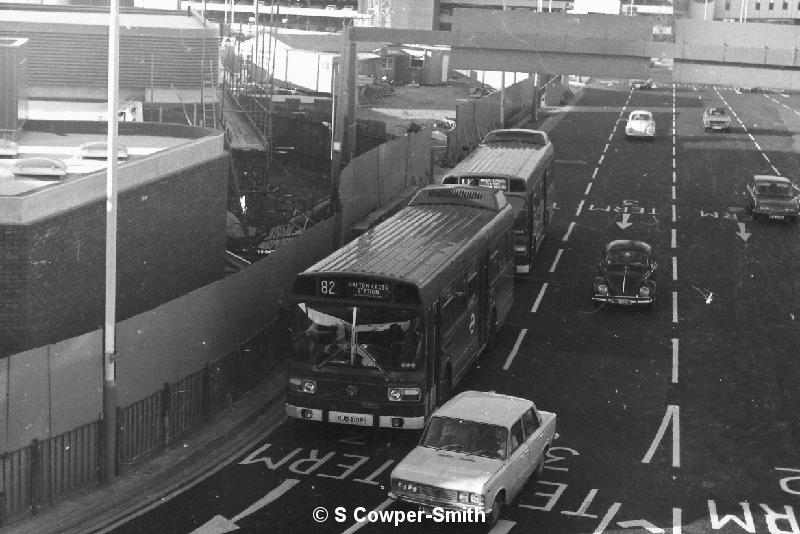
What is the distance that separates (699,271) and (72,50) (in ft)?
69.8

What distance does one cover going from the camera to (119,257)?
76.5 ft

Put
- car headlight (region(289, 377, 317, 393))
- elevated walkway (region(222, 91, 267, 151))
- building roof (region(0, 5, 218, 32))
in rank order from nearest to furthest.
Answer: car headlight (region(289, 377, 317, 393)), building roof (region(0, 5, 218, 32)), elevated walkway (region(222, 91, 267, 151))

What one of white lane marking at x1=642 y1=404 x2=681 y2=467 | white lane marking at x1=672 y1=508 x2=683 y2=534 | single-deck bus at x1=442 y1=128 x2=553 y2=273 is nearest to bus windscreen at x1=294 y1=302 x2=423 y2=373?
white lane marking at x1=642 y1=404 x2=681 y2=467

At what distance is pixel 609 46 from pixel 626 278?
8936mm

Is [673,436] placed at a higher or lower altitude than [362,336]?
lower

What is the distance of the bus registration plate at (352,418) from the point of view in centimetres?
2083

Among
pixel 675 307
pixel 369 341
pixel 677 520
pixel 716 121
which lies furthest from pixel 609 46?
pixel 716 121

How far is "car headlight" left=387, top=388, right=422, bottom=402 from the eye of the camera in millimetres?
20797

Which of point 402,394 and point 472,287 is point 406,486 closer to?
point 402,394

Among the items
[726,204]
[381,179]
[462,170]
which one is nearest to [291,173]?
[381,179]

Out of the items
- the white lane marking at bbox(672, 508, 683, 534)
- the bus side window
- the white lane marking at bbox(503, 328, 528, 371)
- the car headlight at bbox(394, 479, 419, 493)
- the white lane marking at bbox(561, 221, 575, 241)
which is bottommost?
the white lane marking at bbox(503, 328, 528, 371)

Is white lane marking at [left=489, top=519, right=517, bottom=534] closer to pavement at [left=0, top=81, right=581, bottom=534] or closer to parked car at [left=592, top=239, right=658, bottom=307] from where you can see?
pavement at [left=0, top=81, right=581, bottom=534]

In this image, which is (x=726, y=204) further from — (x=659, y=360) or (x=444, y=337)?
(x=444, y=337)

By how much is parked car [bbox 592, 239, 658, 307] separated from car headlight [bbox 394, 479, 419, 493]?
14.9 meters
